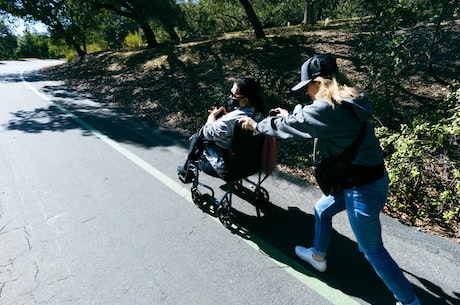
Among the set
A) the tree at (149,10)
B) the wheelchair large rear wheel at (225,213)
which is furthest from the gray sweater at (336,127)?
the tree at (149,10)

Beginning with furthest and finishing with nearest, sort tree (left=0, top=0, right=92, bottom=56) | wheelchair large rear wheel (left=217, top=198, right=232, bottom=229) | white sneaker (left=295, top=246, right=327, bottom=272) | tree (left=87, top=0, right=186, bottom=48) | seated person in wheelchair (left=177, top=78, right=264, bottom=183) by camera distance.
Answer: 1. tree (left=0, top=0, right=92, bottom=56)
2. tree (left=87, top=0, right=186, bottom=48)
3. wheelchair large rear wheel (left=217, top=198, right=232, bottom=229)
4. seated person in wheelchair (left=177, top=78, right=264, bottom=183)
5. white sneaker (left=295, top=246, right=327, bottom=272)

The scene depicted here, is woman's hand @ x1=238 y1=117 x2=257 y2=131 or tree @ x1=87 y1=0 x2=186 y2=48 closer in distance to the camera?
woman's hand @ x1=238 y1=117 x2=257 y2=131

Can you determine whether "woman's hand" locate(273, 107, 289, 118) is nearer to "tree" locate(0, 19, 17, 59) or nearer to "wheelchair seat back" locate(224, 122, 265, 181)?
"wheelchair seat back" locate(224, 122, 265, 181)

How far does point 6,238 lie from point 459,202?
17.8 ft

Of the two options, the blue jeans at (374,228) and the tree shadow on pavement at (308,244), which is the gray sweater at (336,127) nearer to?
the blue jeans at (374,228)

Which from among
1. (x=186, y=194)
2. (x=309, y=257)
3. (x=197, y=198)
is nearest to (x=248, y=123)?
(x=309, y=257)

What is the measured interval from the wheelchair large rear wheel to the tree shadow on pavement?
9 centimetres

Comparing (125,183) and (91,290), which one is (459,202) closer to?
(91,290)

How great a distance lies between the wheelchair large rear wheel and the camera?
3.48m

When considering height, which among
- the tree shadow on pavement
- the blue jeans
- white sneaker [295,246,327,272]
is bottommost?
the tree shadow on pavement

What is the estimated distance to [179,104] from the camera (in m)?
8.27

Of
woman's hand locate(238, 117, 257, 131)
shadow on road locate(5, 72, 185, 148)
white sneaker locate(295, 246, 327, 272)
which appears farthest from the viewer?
shadow on road locate(5, 72, 185, 148)

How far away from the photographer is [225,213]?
3.52 metres

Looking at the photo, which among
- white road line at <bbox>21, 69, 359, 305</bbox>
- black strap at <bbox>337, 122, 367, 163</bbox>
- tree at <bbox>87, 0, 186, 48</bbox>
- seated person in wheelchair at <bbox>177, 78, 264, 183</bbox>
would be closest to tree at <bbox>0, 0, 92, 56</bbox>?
tree at <bbox>87, 0, 186, 48</bbox>
